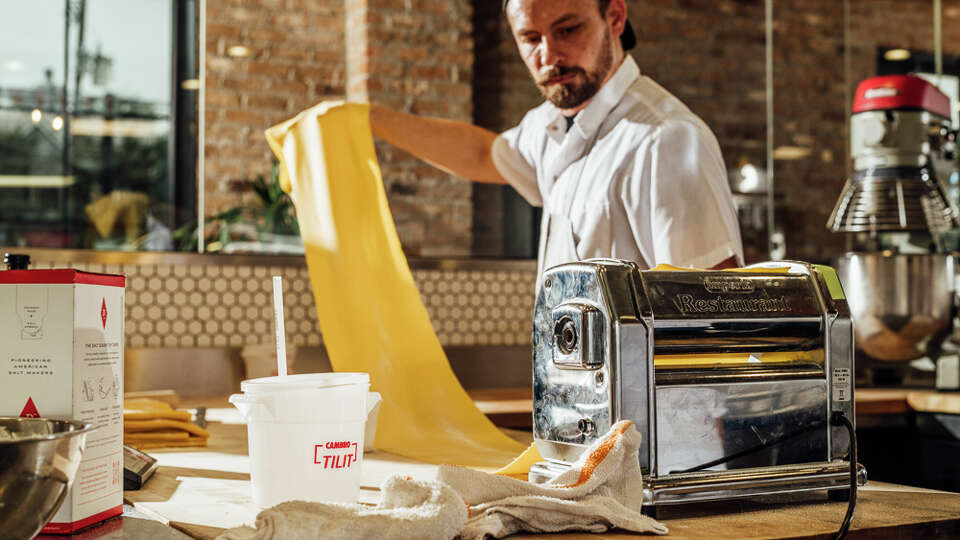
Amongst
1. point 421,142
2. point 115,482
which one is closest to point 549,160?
point 421,142

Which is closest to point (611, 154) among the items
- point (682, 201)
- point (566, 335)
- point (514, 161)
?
point (682, 201)

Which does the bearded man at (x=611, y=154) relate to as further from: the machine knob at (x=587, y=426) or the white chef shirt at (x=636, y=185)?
the machine knob at (x=587, y=426)

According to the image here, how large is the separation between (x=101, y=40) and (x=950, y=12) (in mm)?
3273

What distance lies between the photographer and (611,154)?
2205 millimetres

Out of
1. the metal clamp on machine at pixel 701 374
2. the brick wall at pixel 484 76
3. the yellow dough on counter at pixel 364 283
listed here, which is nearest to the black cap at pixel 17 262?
the metal clamp on machine at pixel 701 374

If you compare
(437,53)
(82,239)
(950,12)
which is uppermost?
(950,12)

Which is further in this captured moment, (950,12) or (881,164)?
(950,12)

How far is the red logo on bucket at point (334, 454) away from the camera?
1079 millimetres

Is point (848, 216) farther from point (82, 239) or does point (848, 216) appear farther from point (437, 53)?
point (82, 239)

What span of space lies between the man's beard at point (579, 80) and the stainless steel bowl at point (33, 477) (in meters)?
1.63

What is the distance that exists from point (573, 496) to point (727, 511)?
0.73 feet

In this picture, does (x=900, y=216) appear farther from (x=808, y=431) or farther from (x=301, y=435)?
(x=301, y=435)

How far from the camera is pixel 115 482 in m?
1.08

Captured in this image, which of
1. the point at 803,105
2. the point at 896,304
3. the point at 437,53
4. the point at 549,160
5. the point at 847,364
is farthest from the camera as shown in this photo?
the point at 803,105
